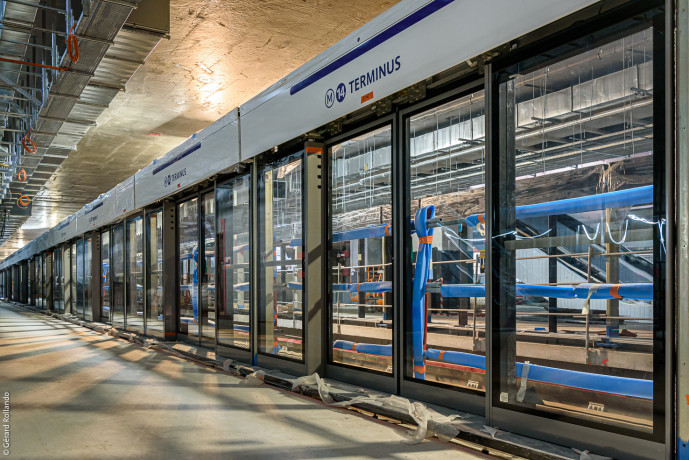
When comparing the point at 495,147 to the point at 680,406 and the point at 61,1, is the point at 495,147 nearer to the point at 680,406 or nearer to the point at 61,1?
the point at 680,406

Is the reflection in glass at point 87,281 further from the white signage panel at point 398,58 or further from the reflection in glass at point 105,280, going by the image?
the white signage panel at point 398,58

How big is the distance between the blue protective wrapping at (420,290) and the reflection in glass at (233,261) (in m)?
2.48

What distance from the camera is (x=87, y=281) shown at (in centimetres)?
1438

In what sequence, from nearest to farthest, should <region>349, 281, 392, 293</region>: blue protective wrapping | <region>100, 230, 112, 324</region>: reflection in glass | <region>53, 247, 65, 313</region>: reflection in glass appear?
<region>349, 281, 392, 293</region>: blue protective wrapping
<region>100, 230, 112, 324</region>: reflection in glass
<region>53, 247, 65, 313</region>: reflection in glass

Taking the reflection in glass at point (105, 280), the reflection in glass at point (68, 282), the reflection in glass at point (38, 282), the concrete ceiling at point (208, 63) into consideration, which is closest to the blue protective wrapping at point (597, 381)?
the concrete ceiling at point (208, 63)

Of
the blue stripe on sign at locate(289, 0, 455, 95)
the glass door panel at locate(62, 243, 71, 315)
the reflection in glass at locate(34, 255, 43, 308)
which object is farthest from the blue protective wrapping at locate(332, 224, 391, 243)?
the reflection in glass at locate(34, 255, 43, 308)

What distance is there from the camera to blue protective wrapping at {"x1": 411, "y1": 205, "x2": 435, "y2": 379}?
3.85 m

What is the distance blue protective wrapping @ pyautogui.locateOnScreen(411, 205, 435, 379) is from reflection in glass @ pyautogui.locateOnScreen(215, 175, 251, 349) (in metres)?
2.48

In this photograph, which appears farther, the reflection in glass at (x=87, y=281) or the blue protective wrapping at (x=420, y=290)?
the reflection in glass at (x=87, y=281)

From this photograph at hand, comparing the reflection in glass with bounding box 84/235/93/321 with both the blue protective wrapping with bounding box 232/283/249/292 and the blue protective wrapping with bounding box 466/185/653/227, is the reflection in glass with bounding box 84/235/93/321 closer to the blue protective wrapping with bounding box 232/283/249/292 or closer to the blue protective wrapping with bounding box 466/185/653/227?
the blue protective wrapping with bounding box 232/283/249/292

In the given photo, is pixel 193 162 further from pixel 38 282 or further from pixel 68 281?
pixel 38 282

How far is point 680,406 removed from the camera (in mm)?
2189

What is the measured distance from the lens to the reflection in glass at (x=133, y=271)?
33.9ft

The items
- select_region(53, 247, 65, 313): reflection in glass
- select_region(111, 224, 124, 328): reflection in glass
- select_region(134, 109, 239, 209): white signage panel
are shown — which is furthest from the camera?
select_region(53, 247, 65, 313): reflection in glass
